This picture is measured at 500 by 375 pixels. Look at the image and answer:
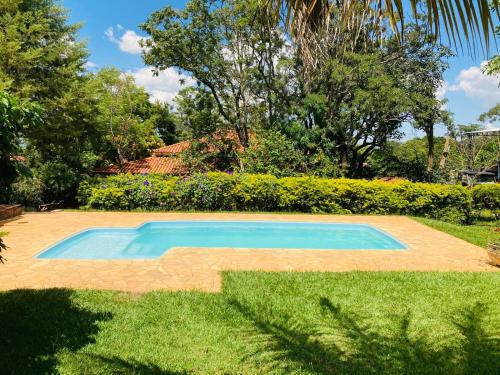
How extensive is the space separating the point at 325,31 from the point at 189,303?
4.39 meters

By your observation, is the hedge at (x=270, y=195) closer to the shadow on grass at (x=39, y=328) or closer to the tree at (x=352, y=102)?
the tree at (x=352, y=102)

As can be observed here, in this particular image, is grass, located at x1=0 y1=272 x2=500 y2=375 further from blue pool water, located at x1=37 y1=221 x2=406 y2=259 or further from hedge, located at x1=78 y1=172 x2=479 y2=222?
hedge, located at x1=78 y1=172 x2=479 y2=222

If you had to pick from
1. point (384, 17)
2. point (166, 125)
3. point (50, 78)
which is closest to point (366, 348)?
point (384, 17)

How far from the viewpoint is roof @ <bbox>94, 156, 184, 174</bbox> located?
2241 cm

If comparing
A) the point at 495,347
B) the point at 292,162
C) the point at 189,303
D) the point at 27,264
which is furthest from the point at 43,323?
the point at 292,162

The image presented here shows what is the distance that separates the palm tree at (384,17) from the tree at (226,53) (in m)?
15.6

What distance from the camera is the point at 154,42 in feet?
61.4

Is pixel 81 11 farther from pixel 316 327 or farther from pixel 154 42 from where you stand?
pixel 316 327

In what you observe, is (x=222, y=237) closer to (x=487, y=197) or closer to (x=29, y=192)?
(x=29, y=192)

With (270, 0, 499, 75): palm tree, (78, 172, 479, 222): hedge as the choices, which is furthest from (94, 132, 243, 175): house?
(270, 0, 499, 75): palm tree

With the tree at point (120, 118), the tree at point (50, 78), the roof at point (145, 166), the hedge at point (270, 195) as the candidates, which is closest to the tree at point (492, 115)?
the hedge at point (270, 195)

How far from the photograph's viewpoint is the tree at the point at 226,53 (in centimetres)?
1834

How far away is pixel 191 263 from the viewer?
26.2ft

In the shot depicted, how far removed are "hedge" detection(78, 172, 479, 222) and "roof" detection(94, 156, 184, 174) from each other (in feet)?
23.1
